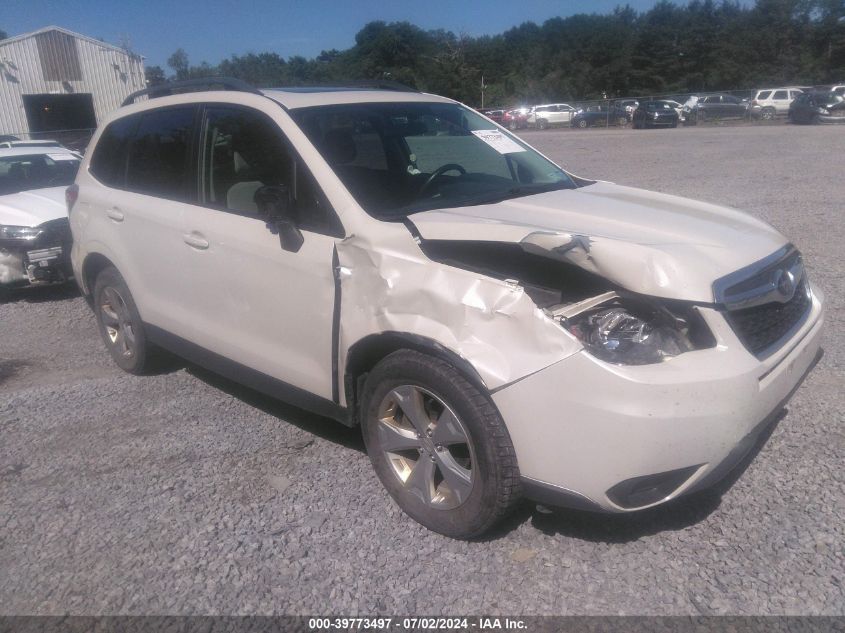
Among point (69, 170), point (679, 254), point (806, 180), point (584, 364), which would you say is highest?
point (679, 254)

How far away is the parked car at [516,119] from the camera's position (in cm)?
4654

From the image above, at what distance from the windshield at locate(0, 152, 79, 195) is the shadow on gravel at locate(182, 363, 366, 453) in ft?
15.4

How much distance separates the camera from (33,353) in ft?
19.8

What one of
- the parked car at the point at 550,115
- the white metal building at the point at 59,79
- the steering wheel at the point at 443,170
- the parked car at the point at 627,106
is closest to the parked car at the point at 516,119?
the parked car at the point at 550,115

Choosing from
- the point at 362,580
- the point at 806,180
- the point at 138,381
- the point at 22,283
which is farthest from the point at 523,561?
the point at 806,180

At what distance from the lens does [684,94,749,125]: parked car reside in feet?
133

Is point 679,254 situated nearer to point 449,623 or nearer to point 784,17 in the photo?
point 449,623

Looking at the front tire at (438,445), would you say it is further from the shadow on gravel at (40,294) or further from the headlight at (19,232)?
the shadow on gravel at (40,294)

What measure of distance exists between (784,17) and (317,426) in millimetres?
82986

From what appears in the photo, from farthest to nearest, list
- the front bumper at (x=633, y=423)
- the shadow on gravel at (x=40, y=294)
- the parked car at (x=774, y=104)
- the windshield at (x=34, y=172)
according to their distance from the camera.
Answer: the parked car at (x=774, y=104) → the windshield at (x=34, y=172) → the shadow on gravel at (x=40, y=294) → the front bumper at (x=633, y=423)

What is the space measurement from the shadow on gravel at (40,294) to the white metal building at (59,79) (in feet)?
99.7

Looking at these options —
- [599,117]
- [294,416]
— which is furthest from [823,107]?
[294,416]

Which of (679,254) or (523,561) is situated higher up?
(679,254)

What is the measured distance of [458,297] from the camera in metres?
2.85
